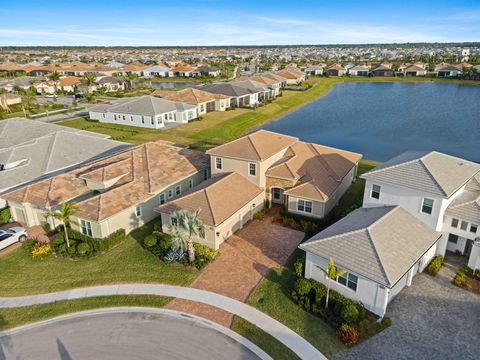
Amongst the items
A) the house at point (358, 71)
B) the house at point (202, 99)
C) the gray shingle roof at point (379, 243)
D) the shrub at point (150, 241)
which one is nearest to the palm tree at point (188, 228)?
the shrub at point (150, 241)

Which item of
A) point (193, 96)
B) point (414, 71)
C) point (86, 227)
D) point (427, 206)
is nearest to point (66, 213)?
point (86, 227)

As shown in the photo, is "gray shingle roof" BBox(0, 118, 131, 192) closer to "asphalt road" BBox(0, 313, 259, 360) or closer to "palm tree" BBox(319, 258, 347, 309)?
"asphalt road" BBox(0, 313, 259, 360)

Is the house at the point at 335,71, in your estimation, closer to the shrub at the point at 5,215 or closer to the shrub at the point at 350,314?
the shrub at the point at 5,215

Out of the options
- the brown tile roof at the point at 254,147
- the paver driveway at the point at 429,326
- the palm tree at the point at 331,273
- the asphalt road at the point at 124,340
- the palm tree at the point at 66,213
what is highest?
the brown tile roof at the point at 254,147

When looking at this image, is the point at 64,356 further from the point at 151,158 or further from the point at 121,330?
the point at 151,158

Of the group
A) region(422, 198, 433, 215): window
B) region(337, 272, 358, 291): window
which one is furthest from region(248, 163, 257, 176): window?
region(422, 198, 433, 215): window

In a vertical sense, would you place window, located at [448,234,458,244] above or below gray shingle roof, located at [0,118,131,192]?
below
